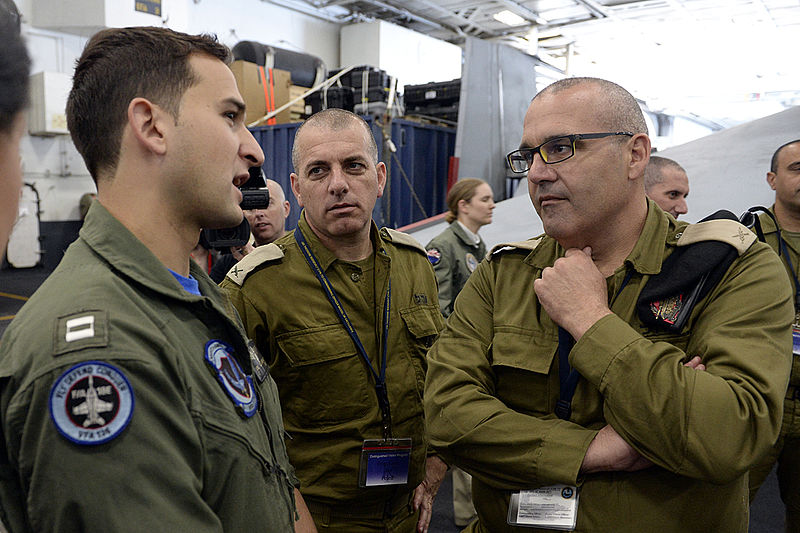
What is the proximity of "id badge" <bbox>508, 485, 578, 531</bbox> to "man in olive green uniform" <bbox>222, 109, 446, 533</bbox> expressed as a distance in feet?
1.87

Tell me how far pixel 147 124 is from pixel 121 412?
0.51 metres

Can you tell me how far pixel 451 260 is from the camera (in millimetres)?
3711

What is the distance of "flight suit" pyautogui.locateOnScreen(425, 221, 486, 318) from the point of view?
143 inches

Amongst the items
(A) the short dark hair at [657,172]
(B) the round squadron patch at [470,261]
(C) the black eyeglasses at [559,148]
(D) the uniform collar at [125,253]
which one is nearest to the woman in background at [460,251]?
(B) the round squadron patch at [470,261]

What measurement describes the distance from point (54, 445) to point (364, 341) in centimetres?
122

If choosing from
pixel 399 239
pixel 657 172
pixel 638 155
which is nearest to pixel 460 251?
pixel 657 172

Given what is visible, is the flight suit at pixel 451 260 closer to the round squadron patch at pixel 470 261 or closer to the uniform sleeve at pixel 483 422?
the round squadron patch at pixel 470 261

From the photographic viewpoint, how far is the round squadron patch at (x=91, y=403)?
0.70 meters

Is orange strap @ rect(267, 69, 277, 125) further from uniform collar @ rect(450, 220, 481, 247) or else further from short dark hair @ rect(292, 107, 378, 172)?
short dark hair @ rect(292, 107, 378, 172)

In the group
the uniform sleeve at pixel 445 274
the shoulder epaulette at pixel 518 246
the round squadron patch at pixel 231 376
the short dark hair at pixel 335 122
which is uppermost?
the short dark hair at pixel 335 122

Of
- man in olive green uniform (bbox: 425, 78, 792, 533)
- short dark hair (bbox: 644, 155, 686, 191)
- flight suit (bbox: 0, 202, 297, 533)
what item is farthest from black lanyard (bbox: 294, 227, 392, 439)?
short dark hair (bbox: 644, 155, 686, 191)

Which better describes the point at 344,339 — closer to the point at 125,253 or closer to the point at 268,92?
the point at 125,253

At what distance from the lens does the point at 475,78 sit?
7.42 m

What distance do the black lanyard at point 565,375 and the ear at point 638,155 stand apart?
0.88ft
